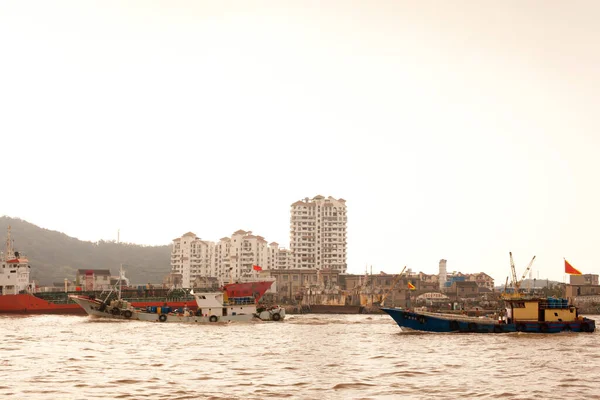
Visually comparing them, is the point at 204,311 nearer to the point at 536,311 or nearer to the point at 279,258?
the point at 536,311

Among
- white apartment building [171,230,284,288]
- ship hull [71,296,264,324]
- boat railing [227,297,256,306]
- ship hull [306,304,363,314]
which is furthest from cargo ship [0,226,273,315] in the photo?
white apartment building [171,230,284,288]

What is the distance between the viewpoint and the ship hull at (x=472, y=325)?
57.9 metres

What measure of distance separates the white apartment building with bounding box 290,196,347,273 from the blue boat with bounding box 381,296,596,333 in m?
109

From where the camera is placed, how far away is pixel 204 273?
17512 cm

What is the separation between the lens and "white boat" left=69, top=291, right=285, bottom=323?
239ft

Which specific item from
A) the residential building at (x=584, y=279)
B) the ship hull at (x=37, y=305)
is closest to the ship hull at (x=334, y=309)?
the ship hull at (x=37, y=305)

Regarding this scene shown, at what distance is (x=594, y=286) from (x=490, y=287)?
40368 millimetres

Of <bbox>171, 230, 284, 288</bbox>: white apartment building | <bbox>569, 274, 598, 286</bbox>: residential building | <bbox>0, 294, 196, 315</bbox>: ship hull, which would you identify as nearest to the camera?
<bbox>0, 294, 196, 315</bbox>: ship hull

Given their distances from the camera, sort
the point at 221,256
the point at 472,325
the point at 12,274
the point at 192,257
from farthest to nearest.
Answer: the point at 221,256 < the point at 192,257 < the point at 12,274 < the point at 472,325

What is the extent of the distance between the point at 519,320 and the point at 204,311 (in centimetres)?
3265

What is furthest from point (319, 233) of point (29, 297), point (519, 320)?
point (519, 320)

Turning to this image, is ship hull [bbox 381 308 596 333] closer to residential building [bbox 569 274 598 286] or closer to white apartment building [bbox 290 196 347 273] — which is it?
residential building [bbox 569 274 598 286]

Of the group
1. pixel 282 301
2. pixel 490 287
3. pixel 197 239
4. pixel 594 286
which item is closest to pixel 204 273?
pixel 197 239

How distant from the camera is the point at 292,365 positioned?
122ft
